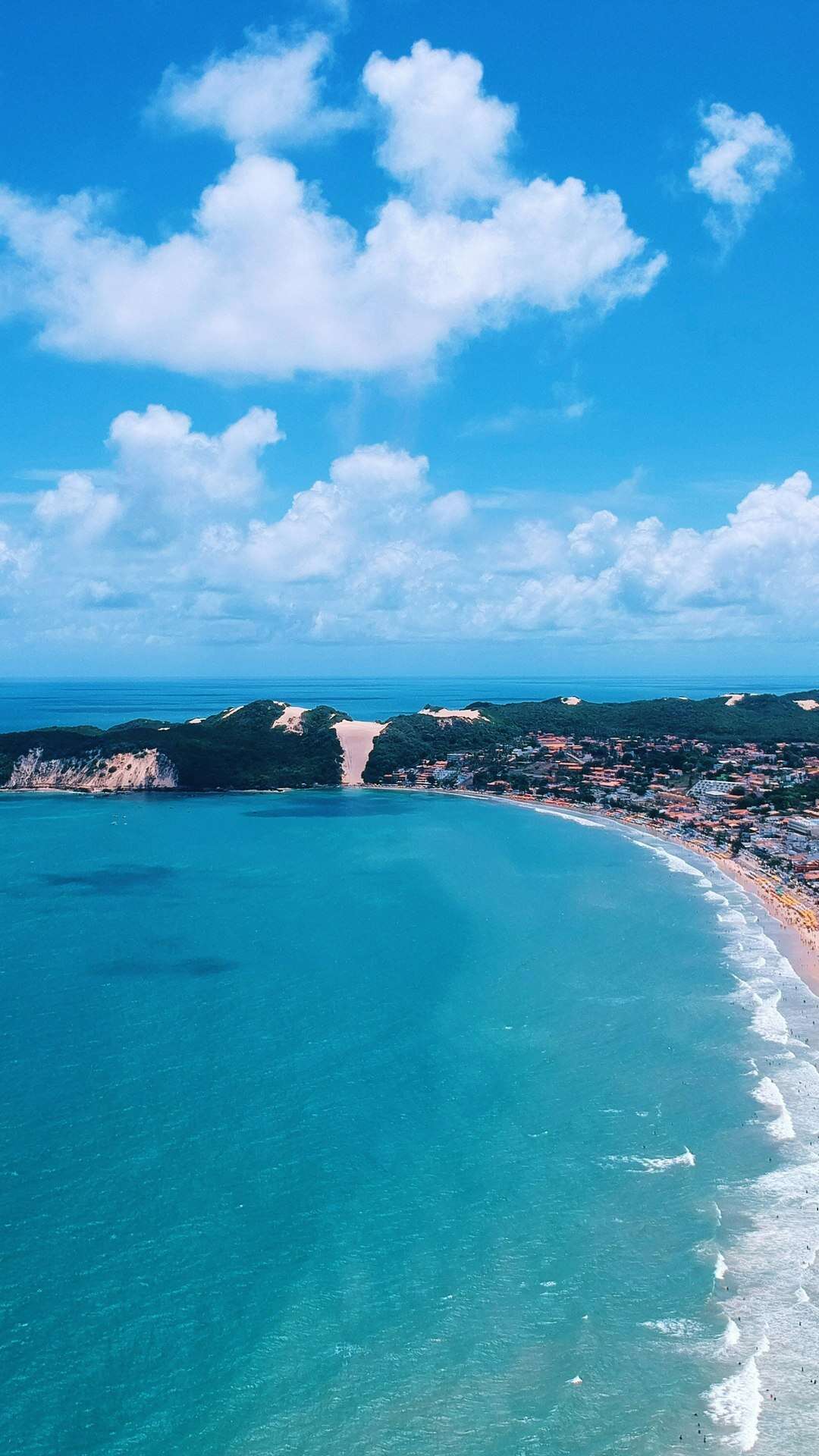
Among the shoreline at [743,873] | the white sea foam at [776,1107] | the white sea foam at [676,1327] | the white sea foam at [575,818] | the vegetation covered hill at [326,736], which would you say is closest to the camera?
the white sea foam at [676,1327]

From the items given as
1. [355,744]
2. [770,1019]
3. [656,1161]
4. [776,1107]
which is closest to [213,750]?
[355,744]

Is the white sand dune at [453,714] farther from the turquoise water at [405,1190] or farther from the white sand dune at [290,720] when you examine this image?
the turquoise water at [405,1190]

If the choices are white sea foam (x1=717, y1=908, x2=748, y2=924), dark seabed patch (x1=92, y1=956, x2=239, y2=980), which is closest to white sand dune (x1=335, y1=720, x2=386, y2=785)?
white sea foam (x1=717, y1=908, x2=748, y2=924)

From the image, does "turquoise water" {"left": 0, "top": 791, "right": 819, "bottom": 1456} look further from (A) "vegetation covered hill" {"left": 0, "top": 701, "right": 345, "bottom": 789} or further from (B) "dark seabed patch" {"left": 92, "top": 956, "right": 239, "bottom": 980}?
(A) "vegetation covered hill" {"left": 0, "top": 701, "right": 345, "bottom": 789}

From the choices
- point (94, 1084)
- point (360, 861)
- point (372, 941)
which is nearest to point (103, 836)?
point (360, 861)

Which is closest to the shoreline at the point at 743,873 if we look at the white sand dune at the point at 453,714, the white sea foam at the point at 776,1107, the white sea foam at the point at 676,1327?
the white sea foam at the point at 776,1107

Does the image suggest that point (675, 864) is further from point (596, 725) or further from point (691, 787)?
point (596, 725)

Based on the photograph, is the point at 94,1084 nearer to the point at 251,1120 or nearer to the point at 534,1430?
the point at 251,1120
